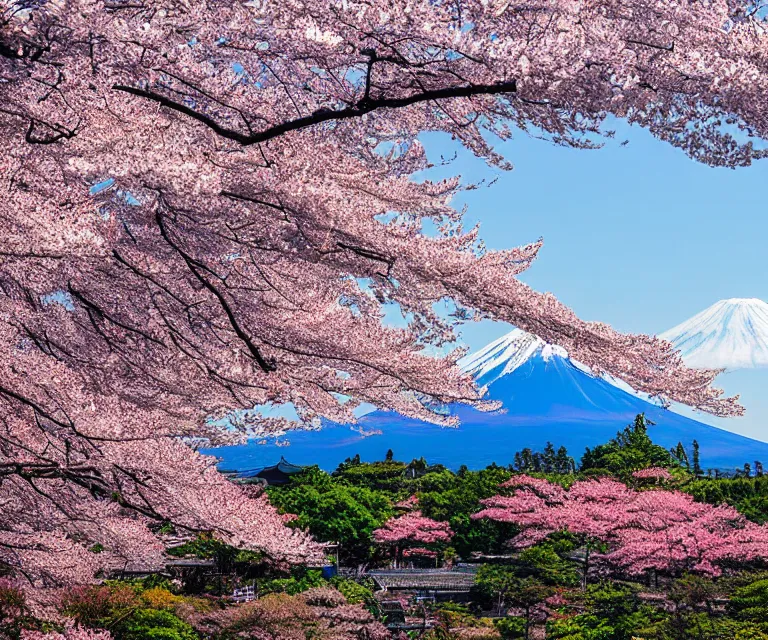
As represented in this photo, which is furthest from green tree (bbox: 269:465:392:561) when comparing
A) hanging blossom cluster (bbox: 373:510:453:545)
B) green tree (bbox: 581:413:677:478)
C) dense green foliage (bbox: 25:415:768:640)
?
green tree (bbox: 581:413:677:478)

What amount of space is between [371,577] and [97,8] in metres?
16.8

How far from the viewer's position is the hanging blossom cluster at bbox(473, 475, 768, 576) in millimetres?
17375

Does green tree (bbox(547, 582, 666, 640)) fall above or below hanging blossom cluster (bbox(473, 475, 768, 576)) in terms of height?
below

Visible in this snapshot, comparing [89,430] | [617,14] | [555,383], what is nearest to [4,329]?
[89,430]

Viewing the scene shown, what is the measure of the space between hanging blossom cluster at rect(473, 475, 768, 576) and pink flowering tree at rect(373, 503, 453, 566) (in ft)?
3.75

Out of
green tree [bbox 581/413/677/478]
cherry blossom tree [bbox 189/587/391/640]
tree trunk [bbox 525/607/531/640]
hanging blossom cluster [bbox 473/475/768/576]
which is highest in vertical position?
green tree [bbox 581/413/677/478]

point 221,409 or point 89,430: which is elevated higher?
point 221,409

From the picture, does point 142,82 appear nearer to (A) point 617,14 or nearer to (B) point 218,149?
(B) point 218,149

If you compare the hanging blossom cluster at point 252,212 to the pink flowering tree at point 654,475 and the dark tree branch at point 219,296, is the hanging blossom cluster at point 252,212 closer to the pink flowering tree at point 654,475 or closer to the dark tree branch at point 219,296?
the dark tree branch at point 219,296

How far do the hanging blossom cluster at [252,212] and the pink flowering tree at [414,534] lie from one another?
1375 cm

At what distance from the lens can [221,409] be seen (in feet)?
23.9

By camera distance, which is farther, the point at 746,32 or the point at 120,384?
the point at 120,384

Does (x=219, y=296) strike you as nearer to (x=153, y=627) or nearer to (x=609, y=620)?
(x=153, y=627)

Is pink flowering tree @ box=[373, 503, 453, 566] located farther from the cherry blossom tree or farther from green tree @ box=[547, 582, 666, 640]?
the cherry blossom tree
